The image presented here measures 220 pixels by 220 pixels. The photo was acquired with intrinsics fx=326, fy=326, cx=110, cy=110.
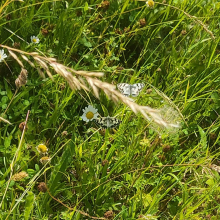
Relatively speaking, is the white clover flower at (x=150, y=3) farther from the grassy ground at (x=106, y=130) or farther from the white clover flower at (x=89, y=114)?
the white clover flower at (x=89, y=114)

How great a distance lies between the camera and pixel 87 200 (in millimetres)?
1738

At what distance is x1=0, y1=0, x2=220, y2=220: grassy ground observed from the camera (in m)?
1.69

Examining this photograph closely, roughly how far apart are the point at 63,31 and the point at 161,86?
764 mm

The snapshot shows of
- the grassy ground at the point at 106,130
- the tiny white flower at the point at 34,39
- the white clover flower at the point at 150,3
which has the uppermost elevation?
the white clover flower at the point at 150,3

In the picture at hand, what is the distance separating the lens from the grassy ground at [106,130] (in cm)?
169

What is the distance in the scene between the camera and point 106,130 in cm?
180

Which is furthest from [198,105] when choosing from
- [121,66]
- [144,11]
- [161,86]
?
[144,11]

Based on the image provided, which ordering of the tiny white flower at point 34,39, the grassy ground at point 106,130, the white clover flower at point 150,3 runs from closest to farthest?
the grassy ground at point 106,130
the tiny white flower at point 34,39
the white clover flower at point 150,3

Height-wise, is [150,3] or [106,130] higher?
[150,3]

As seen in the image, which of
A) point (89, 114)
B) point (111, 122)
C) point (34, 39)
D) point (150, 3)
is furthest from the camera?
point (150, 3)

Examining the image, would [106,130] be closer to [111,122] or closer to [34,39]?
[111,122]

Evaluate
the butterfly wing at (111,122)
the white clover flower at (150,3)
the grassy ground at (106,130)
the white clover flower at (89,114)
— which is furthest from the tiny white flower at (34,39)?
the white clover flower at (150,3)

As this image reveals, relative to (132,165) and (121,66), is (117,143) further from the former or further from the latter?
(121,66)

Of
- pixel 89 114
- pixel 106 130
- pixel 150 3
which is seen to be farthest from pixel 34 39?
pixel 150 3
